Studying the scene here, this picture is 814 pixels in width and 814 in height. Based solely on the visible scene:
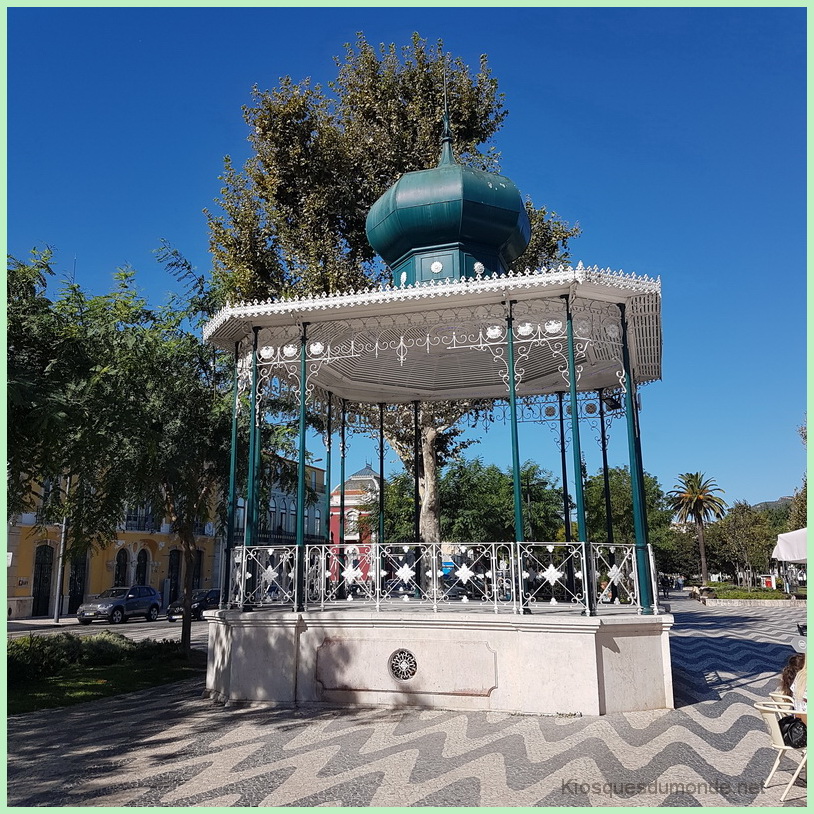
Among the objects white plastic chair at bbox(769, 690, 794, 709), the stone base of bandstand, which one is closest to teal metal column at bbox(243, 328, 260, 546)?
the stone base of bandstand

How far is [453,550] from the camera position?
37.6 feet

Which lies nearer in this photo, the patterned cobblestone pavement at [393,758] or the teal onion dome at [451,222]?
the patterned cobblestone pavement at [393,758]

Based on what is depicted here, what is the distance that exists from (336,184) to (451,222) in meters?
10.0

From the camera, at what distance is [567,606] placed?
10.1 m

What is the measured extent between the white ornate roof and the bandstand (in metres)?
0.03

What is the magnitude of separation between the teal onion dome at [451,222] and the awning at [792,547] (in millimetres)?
8460

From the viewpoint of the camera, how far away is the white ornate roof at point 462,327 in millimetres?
9617

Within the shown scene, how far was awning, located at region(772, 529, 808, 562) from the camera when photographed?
14.4m

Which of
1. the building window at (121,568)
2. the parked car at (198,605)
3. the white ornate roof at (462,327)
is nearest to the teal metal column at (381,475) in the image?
the white ornate roof at (462,327)

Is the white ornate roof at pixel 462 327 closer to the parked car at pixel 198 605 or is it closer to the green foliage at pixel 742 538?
the parked car at pixel 198 605

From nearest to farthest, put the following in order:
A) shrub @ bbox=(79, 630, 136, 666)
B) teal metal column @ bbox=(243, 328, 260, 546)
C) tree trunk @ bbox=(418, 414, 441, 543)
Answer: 1. teal metal column @ bbox=(243, 328, 260, 546)
2. shrub @ bbox=(79, 630, 136, 666)
3. tree trunk @ bbox=(418, 414, 441, 543)

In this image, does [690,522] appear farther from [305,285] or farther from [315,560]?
[315,560]

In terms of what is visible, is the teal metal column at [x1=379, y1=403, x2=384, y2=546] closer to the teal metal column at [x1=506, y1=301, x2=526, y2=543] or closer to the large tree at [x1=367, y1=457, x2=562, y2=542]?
the teal metal column at [x1=506, y1=301, x2=526, y2=543]

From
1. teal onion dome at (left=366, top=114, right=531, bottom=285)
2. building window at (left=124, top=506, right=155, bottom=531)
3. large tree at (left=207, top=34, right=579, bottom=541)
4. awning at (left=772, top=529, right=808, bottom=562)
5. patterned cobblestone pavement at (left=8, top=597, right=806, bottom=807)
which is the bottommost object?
patterned cobblestone pavement at (left=8, top=597, right=806, bottom=807)
